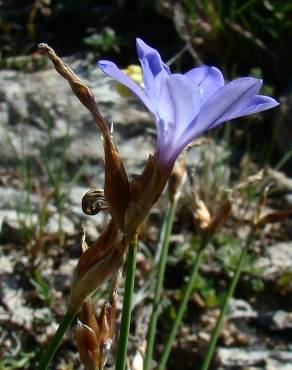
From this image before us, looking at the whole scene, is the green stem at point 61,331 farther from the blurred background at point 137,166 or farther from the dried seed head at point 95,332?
the blurred background at point 137,166

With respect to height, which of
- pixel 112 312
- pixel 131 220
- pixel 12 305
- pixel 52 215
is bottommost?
pixel 12 305

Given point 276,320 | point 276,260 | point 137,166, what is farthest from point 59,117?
point 276,320

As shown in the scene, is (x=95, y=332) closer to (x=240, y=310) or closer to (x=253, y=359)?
(x=253, y=359)

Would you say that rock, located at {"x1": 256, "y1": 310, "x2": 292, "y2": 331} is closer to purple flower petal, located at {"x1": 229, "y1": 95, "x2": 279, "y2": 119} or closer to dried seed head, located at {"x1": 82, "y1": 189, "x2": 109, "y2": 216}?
dried seed head, located at {"x1": 82, "y1": 189, "x2": 109, "y2": 216}

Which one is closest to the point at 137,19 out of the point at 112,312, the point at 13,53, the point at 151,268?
the point at 13,53

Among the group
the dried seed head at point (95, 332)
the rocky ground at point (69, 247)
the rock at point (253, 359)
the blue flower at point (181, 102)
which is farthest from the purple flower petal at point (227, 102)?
the rock at point (253, 359)

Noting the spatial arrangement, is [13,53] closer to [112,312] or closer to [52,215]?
[52,215]

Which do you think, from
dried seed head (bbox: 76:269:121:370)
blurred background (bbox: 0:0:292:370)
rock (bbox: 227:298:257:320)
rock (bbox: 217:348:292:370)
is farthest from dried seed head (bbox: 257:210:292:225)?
rock (bbox: 227:298:257:320)

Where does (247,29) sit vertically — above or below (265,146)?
above
